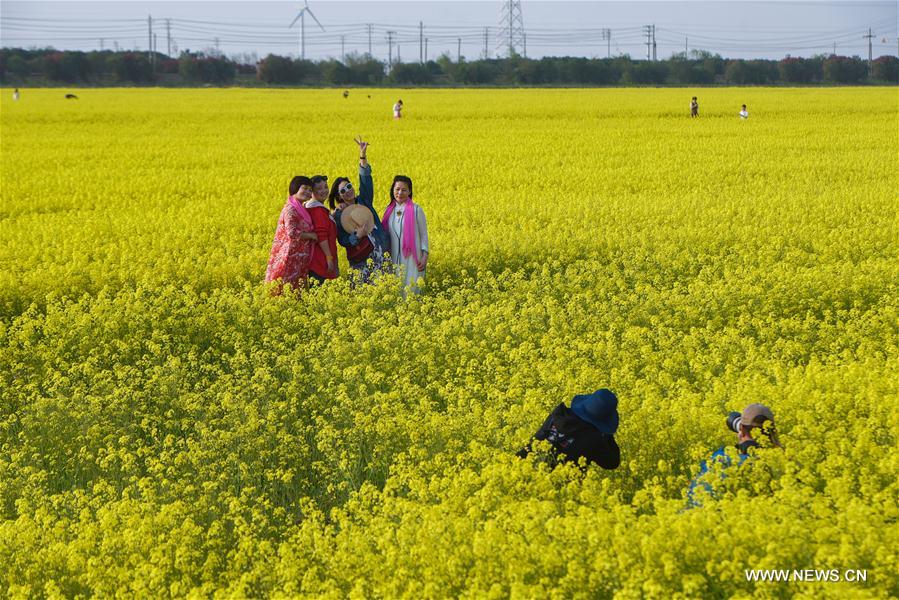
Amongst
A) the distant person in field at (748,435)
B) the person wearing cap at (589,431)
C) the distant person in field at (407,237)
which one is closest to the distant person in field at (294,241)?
the distant person in field at (407,237)

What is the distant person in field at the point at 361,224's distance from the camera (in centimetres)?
1033

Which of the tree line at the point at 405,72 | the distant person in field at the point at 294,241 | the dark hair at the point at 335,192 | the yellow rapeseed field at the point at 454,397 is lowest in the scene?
the yellow rapeseed field at the point at 454,397

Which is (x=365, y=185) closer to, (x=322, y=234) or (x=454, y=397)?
(x=322, y=234)

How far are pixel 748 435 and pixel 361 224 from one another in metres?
5.48


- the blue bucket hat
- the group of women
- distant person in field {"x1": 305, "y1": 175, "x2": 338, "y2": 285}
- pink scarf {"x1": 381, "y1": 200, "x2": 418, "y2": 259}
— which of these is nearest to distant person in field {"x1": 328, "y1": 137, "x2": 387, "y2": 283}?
the group of women

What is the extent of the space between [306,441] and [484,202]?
11.0 meters

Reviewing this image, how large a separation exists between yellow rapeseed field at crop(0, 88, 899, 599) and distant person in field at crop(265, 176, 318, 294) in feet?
1.66

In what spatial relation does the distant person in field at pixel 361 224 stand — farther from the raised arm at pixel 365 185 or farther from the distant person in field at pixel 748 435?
the distant person in field at pixel 748 435

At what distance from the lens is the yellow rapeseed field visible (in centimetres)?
476

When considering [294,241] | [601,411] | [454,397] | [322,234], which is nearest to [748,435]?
[601,411]

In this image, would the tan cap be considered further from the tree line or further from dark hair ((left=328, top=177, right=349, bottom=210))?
the tree line

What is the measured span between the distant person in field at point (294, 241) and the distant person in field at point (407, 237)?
0.86 m

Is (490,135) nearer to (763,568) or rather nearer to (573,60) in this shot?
(763,568)

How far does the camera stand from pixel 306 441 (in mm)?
7492
